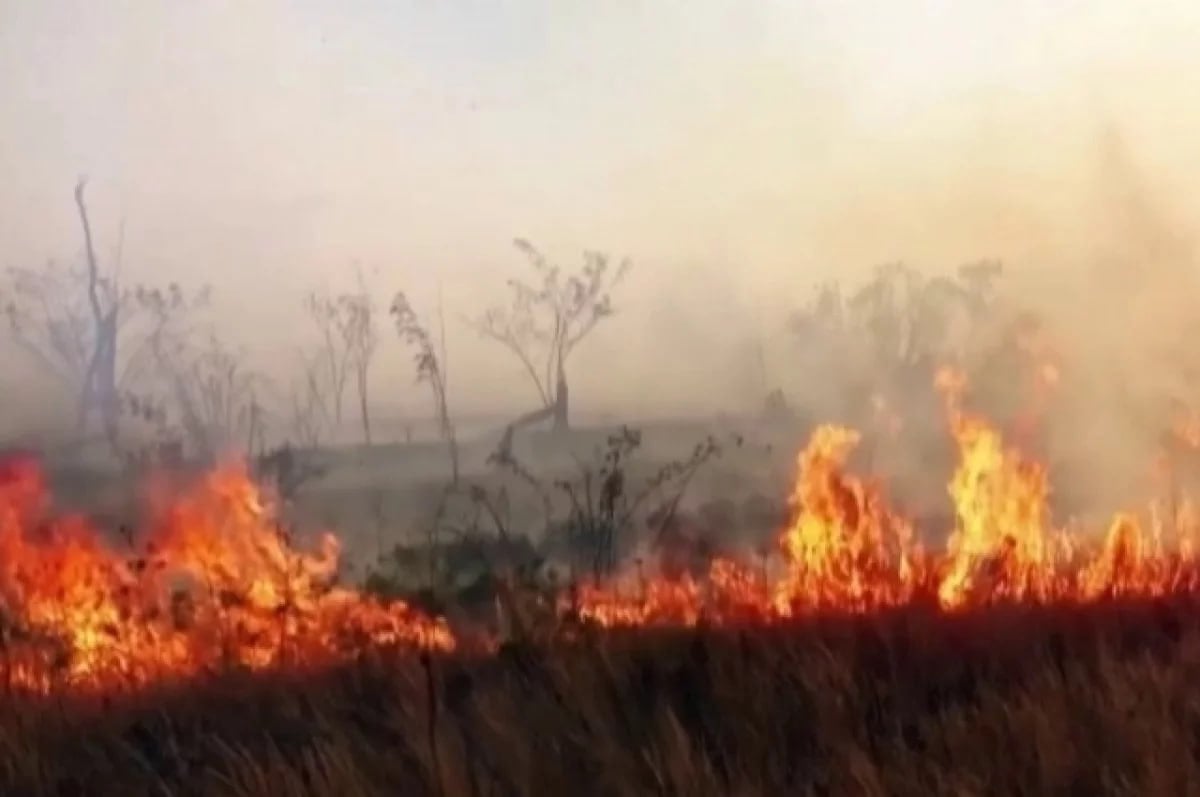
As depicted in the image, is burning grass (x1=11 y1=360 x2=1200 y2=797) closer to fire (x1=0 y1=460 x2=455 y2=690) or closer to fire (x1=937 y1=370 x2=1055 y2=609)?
fire (x1=0 y1=460 x2=455 y2=690)

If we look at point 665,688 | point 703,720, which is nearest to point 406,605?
point 665,688

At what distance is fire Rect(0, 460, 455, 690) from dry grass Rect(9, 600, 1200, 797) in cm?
124

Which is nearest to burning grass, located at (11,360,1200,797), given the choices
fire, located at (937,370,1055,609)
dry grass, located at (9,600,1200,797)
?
dry grass, located at (9,600,1200,797)

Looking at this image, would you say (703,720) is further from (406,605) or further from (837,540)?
(837,540)

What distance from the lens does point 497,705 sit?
288 inches

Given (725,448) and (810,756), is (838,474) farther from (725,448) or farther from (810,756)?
(810,756)

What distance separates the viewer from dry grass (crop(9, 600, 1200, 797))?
6.20 m

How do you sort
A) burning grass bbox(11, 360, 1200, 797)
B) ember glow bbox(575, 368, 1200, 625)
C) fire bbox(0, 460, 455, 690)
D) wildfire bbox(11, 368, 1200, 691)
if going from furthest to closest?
fire bbox(0, 460, 455, 690) < wildfire bbox(11, 368, 1200, 691) < ember glow bbox(575, 368, 1200, 625) < burning grass bbox(11, 360, 1200, 797)

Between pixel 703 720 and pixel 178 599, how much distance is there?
661 cm

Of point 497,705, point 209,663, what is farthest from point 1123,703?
point 209,663

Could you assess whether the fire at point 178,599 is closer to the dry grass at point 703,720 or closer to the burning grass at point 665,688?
the burning grass at point 665,688

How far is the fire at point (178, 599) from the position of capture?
10.4m

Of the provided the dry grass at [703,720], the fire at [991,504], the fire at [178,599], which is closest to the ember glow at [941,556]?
the fire at [991,504]

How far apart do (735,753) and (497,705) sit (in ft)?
3.45
